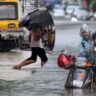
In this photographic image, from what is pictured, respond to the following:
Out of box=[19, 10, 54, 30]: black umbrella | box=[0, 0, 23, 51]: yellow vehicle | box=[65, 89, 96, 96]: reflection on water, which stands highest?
box=[19, 10, 54, 30]: black umbrella

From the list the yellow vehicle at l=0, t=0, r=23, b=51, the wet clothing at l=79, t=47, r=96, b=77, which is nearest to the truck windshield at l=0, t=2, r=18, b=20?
the yellow vehicle at l=0, t=0, r=23, b=51

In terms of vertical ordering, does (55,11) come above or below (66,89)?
below

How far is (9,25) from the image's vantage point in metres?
22.3

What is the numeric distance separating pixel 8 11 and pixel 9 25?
46.8 inches

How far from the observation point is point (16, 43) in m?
22.9

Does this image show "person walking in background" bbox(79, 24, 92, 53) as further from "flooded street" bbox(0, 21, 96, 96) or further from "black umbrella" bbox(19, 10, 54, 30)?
"black umbrella" bbox(19, 10, 54, 30)

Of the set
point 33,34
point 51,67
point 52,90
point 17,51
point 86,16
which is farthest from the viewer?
point 86,16

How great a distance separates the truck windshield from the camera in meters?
23.1

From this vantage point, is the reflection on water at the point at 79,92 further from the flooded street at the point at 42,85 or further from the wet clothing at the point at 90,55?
the wet clothing at the point at 90,55

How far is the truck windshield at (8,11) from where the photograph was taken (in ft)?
75.7

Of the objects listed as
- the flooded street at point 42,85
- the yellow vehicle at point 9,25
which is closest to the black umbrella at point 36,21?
the flooded street at point 42,85

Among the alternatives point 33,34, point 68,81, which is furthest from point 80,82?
point 33,34

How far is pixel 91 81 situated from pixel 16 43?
10245mm

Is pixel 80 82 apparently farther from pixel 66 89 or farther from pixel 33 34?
pixel 33 34
